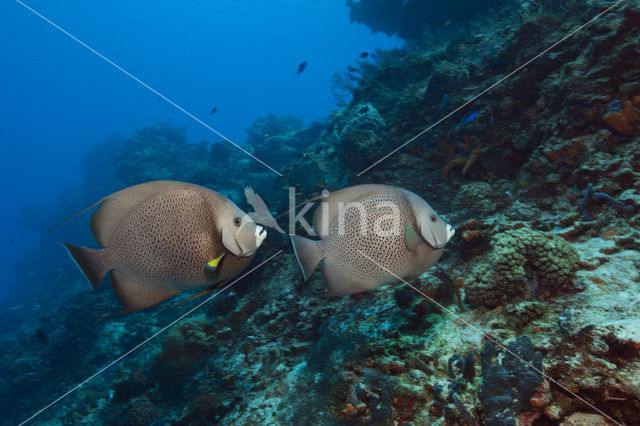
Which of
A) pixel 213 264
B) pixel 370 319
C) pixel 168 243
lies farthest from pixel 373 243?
pixel 370 319

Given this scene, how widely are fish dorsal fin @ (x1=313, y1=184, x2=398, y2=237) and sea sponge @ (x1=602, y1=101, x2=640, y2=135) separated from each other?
3.43m

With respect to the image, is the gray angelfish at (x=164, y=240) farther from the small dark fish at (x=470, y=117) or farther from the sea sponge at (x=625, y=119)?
the small dark fish at (x=470, y=117)

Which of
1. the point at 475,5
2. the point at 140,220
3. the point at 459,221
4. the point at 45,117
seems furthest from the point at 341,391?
the point at 45,117

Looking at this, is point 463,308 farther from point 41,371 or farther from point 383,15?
point 383,15

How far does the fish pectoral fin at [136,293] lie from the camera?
1.64m

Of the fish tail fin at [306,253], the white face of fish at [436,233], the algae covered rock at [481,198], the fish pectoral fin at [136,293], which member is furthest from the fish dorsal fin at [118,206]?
the algae covered rock at [481,198]

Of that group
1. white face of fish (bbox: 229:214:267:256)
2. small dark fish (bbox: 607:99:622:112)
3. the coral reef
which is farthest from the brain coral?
white face of fish (bbox: 229:214:267:256)

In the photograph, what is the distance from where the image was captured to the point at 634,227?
111 inches

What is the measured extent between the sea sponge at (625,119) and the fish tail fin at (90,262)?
16.9 ft

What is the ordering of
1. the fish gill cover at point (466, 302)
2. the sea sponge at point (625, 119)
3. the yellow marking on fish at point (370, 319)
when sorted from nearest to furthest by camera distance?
the fish gill cover at point (466, 302) → the yellow marking on fish at point (370, 319) → the sea sponge at point (625, 119)

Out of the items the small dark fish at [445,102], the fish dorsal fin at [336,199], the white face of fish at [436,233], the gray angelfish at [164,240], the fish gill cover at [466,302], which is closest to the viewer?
the gray angelfish at [164,240]

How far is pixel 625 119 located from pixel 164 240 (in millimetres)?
4878

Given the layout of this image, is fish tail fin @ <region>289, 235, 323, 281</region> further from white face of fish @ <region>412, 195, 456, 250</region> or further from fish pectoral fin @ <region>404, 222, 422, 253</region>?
white face of fish @ <region>412, 195, 456, 250</region>

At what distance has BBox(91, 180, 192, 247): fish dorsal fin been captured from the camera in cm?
159
